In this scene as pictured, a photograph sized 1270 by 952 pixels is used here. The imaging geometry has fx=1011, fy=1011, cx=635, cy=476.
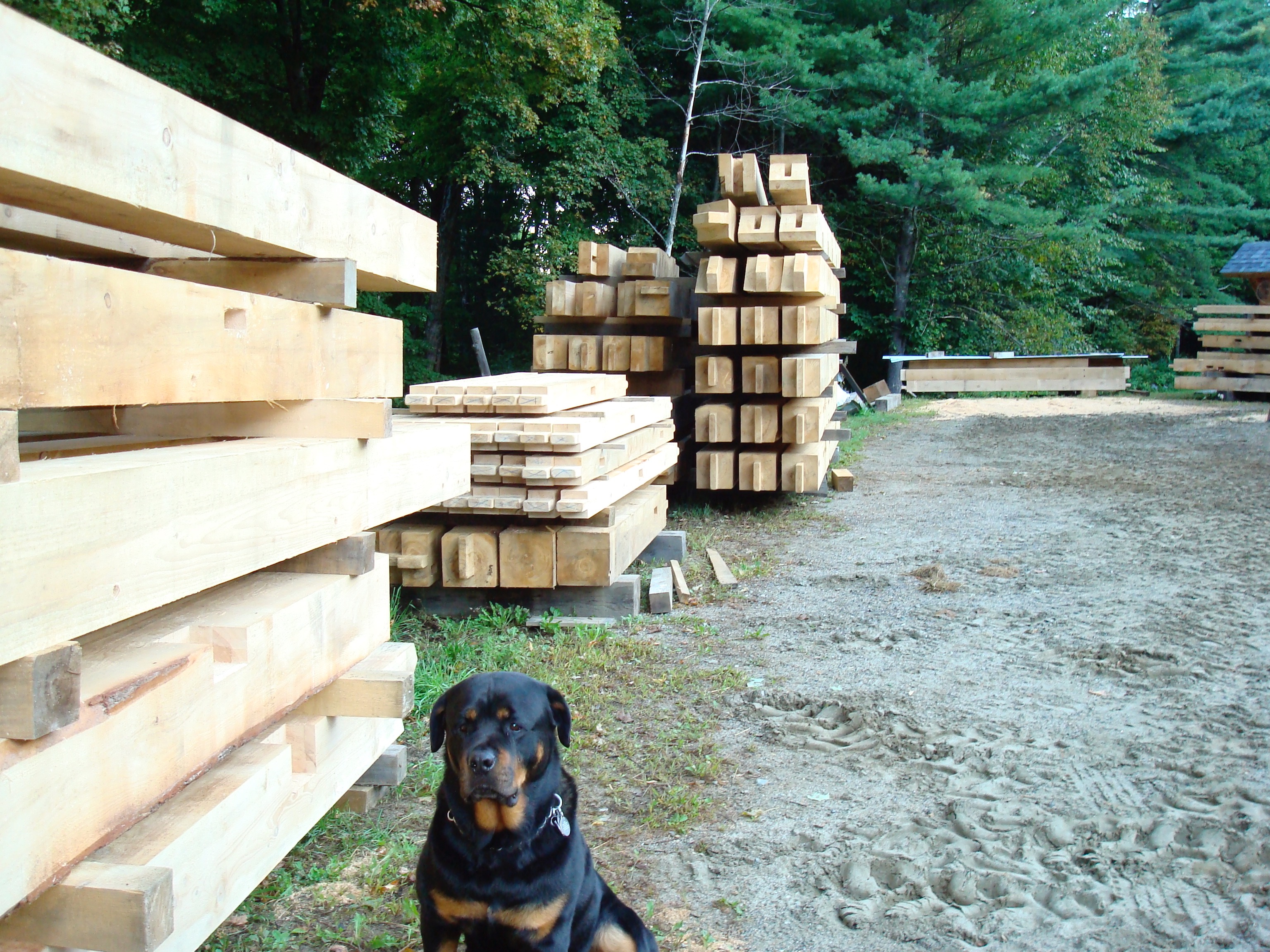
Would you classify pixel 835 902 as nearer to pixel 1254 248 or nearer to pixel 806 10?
pixel 1254 248

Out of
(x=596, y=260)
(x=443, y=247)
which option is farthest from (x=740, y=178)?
(x=443, y=247)

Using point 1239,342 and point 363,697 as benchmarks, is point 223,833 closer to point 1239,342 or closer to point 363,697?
point 363,697

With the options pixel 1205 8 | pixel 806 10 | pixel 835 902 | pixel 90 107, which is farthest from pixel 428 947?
pixel 1205 8

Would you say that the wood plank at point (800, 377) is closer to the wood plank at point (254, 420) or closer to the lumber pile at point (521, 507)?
the lumber pile at point (521, 507)

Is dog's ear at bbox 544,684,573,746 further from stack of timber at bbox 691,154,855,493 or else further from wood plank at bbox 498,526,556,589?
stack of timber at bbox 691,154,855,493

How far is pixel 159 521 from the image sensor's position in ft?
6.72

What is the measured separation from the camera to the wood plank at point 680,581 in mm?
6500

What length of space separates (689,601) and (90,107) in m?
4.95

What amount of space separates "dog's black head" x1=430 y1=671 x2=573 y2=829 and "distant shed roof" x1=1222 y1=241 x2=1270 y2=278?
22.8 metres

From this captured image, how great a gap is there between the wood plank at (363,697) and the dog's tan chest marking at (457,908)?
805mm

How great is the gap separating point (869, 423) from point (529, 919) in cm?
1636

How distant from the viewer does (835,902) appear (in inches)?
117

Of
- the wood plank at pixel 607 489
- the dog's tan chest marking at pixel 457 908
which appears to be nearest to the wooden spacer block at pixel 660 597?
the wood plank at pixel 607 489

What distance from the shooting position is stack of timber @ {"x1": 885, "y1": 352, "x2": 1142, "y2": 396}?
73.3ft
